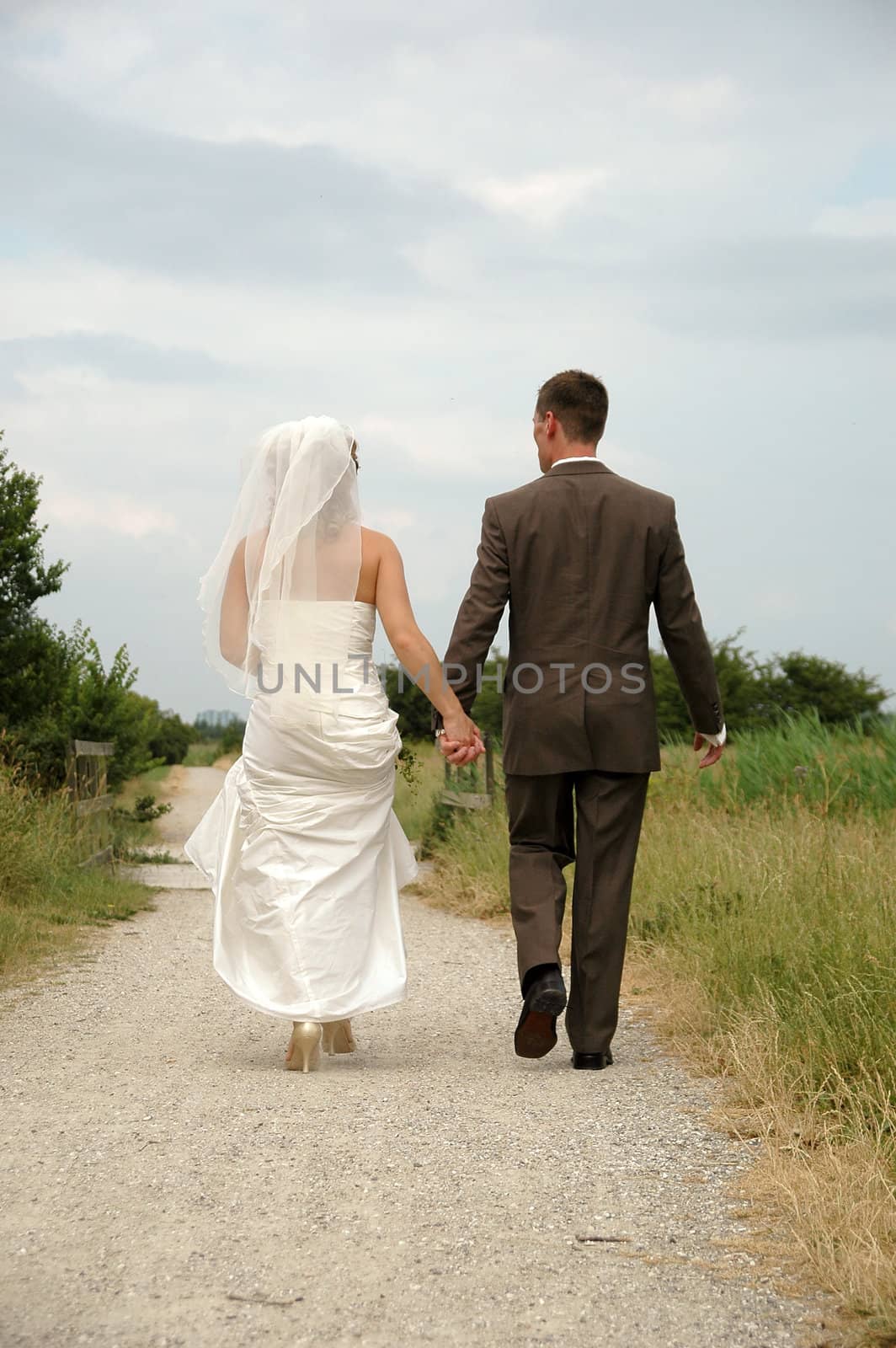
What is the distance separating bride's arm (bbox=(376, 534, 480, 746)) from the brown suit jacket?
74mm

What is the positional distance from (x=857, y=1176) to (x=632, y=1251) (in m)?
0.62

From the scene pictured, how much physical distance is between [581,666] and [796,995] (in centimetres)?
138

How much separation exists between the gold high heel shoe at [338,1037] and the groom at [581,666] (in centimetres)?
85

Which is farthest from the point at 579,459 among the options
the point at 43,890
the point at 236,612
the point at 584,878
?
the point at 43,890

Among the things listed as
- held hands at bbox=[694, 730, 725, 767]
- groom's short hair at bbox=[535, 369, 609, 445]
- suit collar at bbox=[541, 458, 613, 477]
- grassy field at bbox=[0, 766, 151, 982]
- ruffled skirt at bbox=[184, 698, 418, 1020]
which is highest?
groom's short hair at bbox=[535, 369, 609, 445]

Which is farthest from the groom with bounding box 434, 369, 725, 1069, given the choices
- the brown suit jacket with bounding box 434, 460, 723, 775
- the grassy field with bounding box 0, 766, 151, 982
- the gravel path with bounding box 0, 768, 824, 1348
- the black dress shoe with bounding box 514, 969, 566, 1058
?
the grassy field with bounding box 0, 766, 151, 982

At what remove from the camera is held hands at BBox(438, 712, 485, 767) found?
5266 millimetres

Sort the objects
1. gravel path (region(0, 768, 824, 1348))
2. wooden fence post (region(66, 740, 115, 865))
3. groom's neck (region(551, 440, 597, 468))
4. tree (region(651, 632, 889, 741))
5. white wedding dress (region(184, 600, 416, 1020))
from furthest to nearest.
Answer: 1. tree (region(651, 632, 889, 741))
2. wooden fence post (region(66, 740, 115, 865))
3. groom's neck (region(551, 440, 597, 468))
4. white wedding dress (region(184, 600, 416, 1020))
5. gravel path (region(0, 768, 824, 1348))

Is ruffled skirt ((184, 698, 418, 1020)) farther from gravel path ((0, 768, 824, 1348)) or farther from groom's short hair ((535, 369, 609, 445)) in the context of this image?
groom's short hair ((535, 369, 609, 445))

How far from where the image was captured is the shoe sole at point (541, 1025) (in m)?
4.87

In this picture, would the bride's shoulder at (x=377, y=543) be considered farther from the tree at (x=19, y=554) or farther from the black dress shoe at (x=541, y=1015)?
the tree at (x=19, y=554)

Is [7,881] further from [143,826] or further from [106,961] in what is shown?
[143,826]

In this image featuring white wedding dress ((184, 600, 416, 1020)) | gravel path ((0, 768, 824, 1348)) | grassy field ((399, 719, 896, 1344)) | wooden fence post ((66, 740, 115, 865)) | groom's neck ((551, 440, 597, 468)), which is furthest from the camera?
wooden fence post ((66, 740, 115, 865))

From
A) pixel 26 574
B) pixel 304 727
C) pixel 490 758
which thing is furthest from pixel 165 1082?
pixel 26 574
